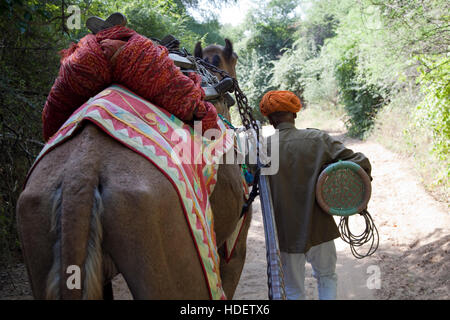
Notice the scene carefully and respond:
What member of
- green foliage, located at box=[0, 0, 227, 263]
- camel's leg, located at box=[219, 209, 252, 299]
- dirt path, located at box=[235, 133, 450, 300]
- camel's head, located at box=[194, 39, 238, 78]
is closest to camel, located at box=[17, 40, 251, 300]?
camel's leg, located at box=[219, 209, 252, 299]

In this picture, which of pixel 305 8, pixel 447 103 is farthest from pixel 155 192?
pixel 305 8

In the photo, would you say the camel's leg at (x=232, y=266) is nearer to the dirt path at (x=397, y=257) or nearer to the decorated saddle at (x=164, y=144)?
the decorated saddle at (x=164, y=144)

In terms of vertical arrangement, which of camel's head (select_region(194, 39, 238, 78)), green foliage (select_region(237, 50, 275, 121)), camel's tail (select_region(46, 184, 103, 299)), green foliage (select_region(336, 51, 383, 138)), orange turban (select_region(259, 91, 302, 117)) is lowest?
camel's tail (select_region(46, 184, 103, 299))

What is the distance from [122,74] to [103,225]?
799mm

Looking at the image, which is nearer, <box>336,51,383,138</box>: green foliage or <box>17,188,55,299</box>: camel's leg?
<box>17,188,55,299</box>: camel's leg

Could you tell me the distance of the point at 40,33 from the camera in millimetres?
4395

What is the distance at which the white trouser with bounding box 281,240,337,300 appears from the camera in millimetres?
2809

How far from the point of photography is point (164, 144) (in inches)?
60.4

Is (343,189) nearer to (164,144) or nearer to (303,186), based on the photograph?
(303,186)

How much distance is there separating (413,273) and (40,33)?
5.21m

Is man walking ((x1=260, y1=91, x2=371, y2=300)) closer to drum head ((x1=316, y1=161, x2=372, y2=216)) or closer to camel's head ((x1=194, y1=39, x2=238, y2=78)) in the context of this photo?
drum head ((x1=316, y1=161, x2=372, y2=216))

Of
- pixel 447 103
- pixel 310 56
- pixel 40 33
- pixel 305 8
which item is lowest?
pixel 447 103
